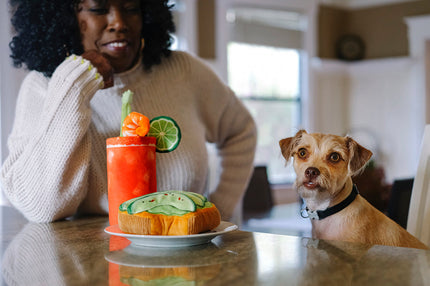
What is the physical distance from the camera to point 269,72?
18.2 ft

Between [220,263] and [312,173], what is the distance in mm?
203

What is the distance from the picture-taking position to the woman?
108cm

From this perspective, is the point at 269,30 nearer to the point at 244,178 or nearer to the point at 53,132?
the point at 244,178

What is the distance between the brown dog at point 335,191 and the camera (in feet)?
2.39

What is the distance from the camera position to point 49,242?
2.73 ft

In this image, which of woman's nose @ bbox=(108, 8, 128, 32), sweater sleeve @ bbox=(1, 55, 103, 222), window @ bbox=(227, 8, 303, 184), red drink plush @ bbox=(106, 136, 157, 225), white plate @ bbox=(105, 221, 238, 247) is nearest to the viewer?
white plate @ bbox=(105, 221, 238, 247)

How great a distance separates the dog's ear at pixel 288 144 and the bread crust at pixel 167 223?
169 mm

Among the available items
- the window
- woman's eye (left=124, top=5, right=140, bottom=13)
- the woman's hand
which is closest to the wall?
the window

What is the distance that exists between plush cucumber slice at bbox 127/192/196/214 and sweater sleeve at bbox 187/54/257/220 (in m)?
0.79

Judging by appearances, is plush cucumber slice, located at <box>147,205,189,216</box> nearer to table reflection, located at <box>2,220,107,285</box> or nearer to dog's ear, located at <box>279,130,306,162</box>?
table reflection, located at <box>2,220,107,285</box>

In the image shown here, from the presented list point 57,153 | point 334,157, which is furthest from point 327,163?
point 57,153

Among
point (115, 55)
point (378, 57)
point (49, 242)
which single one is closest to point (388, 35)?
point (378, 57)

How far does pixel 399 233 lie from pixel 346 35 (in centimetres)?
594

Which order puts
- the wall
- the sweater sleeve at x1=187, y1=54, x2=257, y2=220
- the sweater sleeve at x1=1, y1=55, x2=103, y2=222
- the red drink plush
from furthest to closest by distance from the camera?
the wall, the sweater sleeve at x1=187, y1=54, x2=257, y2=220, the sweater sleeve at x1=1, y1=55, x2=103, y2=222, the red drink plush
